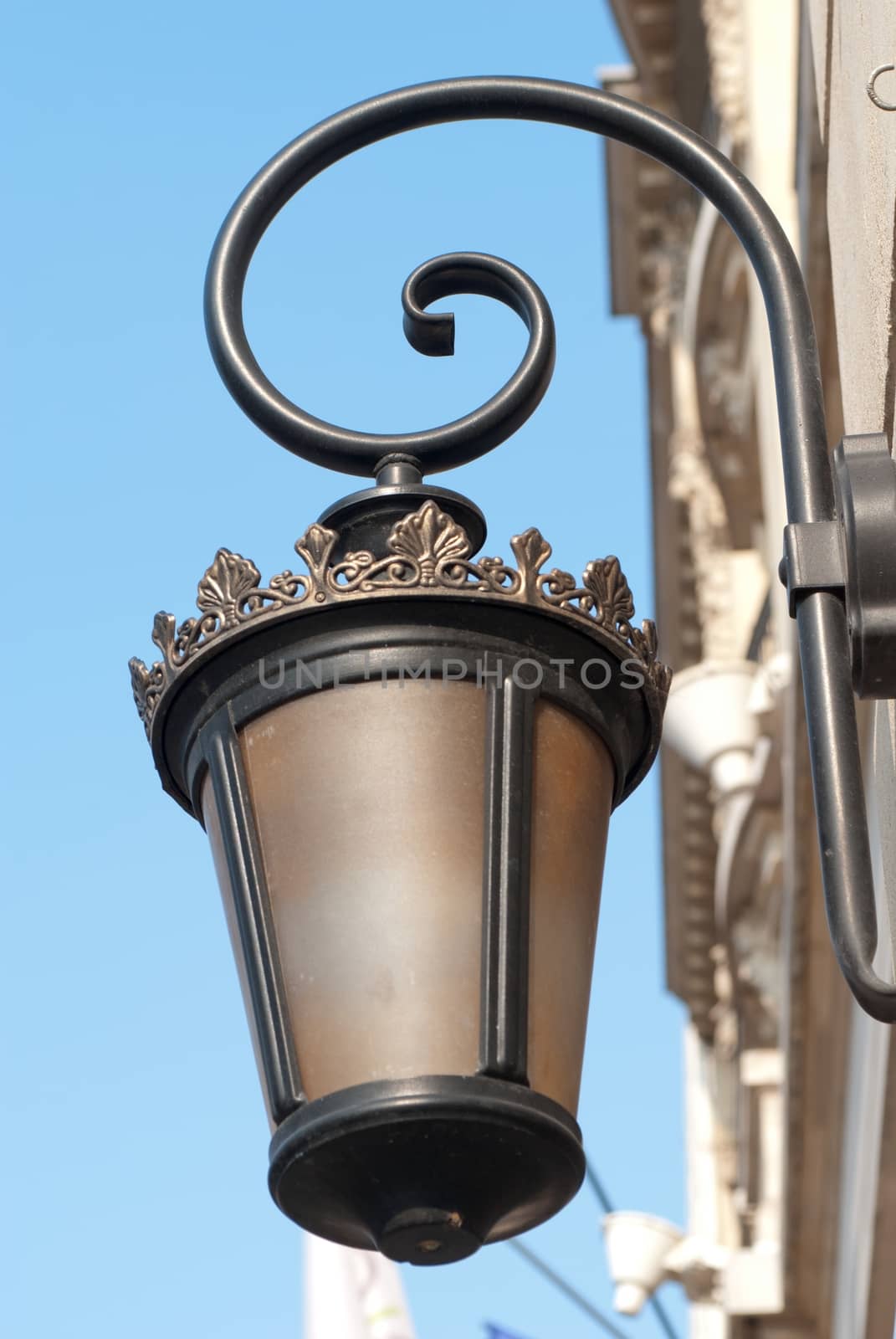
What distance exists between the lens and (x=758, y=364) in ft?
54.9

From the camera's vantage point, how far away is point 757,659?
20.2 meters

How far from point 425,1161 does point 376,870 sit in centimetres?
39

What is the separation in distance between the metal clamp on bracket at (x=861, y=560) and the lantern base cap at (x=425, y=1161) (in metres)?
0.69

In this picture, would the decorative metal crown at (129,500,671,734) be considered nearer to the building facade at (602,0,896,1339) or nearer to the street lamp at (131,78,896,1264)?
the street lamp at (131,78,896,1264)

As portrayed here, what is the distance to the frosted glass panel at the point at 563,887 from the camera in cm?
297

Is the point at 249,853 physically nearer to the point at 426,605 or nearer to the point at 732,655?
the point at 426,605

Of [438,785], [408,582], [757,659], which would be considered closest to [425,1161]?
[438,785]

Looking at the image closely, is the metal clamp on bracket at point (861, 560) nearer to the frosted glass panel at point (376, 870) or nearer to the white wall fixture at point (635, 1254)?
the frosted glass panel at point (376, 870)

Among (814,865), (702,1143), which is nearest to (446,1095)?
(814,865)

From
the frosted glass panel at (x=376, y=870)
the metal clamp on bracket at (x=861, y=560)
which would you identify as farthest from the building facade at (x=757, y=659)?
the frosted glass panel at (x=376, y=870)

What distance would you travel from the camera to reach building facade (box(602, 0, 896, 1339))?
4777mm

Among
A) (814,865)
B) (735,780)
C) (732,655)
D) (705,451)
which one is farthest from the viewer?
(705,451)

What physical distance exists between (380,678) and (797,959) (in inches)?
354

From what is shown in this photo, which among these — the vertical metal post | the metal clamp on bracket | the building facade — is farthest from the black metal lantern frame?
the building facade
